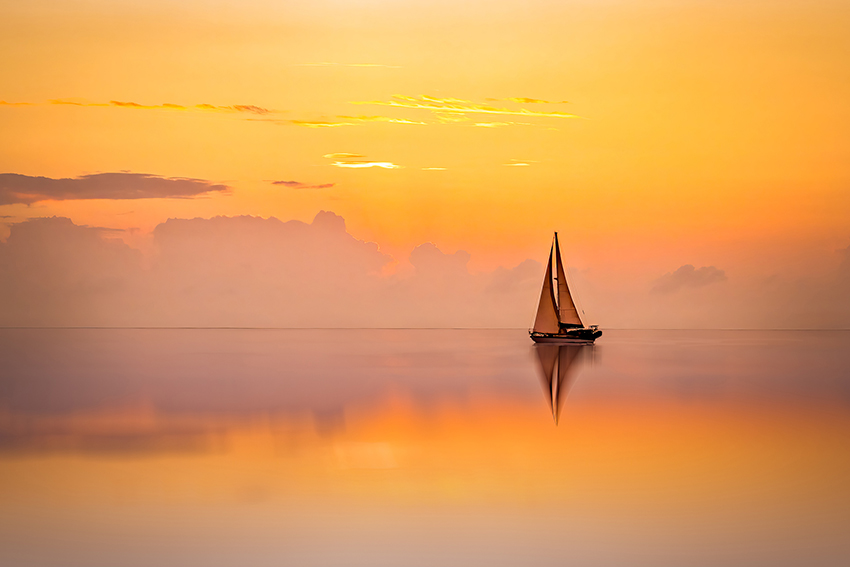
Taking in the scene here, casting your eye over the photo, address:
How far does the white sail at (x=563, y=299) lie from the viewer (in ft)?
244

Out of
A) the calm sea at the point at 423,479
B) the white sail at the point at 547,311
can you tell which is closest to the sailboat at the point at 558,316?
the white sail at the point at 547,311

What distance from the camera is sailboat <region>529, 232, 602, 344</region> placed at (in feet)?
243

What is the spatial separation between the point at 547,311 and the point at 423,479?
60.7m

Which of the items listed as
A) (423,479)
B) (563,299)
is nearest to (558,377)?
(423,479)

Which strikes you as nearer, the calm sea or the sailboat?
the calm sea

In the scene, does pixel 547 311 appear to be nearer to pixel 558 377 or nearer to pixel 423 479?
pixel 558 377

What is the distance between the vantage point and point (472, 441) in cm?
2189

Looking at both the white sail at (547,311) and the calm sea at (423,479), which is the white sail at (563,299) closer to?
the white sail at (547,311)

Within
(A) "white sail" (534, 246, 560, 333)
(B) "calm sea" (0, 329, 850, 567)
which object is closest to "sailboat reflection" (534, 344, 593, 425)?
(B) "calm sea" (0, 329, 850, 567)

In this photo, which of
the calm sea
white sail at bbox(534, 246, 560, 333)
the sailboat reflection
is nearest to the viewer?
the calm sea

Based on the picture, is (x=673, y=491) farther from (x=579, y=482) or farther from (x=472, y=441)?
(x=472, y=441)

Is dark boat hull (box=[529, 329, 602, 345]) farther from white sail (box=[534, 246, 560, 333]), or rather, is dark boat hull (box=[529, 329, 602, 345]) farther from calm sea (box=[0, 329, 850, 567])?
calm sea (box=[0, 329, 850, 567])

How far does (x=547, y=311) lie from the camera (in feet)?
251

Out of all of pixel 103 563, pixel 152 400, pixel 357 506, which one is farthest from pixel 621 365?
pixel 103 563
